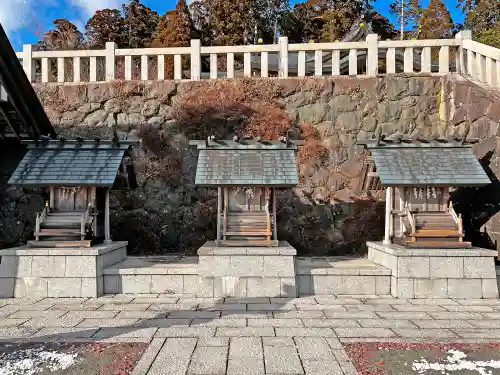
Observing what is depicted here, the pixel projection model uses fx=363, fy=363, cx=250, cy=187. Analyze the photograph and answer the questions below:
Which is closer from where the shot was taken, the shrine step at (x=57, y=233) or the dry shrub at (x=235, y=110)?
the shrine step at (x=57, y=233)

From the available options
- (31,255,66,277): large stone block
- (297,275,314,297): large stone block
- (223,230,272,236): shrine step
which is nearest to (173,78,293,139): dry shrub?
(223,230,272,236): shrine step

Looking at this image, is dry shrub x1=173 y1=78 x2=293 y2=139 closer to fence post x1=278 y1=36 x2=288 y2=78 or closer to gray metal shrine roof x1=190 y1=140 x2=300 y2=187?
fence post x1=278 y1=36 x2=288 y2=78

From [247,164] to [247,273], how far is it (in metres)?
2.51

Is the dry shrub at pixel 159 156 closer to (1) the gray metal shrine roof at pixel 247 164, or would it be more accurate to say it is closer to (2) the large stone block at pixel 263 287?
(1) the gray metal shrine roof at pixel 247 164

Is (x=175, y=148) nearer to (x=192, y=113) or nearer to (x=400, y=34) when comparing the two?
(x=192, y=113)

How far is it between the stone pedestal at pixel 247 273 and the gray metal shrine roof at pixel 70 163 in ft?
9.76

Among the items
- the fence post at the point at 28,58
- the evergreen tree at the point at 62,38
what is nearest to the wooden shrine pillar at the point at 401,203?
the fence post at the point at 28,58

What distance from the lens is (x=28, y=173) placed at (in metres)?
8.30

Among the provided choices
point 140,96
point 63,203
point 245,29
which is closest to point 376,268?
point 63,203

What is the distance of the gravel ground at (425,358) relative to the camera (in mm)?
4309

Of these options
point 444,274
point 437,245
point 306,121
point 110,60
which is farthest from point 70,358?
point 110,60

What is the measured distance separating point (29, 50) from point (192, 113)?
261 inches

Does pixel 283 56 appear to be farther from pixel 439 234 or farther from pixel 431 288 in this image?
pixel 431 288

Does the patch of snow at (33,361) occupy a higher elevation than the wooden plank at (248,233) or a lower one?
lower
